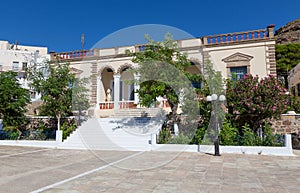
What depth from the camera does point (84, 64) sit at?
1523cm

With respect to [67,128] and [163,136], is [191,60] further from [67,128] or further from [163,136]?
[67,128]

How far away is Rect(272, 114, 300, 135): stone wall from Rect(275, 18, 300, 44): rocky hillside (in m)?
30.6

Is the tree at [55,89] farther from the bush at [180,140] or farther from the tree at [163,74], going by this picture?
the bush at [180,140]

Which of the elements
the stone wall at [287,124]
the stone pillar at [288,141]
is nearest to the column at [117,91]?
the stone wall at [287,124]

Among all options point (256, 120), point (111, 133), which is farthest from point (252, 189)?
point (111, 133)

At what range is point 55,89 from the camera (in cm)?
991

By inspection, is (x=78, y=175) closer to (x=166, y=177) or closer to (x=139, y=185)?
(x=139, y=185)

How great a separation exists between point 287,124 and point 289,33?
39104mm

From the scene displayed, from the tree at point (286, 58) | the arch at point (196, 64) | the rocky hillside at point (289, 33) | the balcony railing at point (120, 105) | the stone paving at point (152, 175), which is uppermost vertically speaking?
the rocky hillside at point (289, 33)

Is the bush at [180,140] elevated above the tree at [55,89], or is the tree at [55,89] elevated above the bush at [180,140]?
the tree at [55,89]

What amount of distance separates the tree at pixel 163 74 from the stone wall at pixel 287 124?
13.2 feet

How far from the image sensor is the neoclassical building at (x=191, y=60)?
38.9ft

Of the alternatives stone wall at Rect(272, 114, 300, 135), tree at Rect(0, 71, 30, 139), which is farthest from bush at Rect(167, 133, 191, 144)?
tree at Rect(0, 71, 30, 139)

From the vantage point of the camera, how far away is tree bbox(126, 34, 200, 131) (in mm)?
8797
